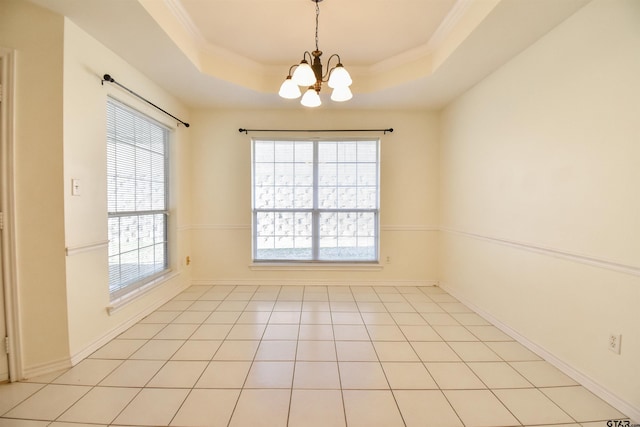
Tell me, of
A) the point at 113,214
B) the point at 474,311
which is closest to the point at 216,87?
the point at 113,214

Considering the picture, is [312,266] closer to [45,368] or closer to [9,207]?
[45,368]

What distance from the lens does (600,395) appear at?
170 cm

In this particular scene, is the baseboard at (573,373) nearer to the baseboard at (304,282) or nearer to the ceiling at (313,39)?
the baseboard at (304,282)

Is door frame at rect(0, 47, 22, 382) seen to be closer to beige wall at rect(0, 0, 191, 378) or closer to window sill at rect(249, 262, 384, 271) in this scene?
beige wall at rect(0, 0, 191, 378)

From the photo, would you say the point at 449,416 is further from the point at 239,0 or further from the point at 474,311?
the point at 239,0

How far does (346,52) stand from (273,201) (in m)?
2.11

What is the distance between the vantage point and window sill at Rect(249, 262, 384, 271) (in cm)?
395

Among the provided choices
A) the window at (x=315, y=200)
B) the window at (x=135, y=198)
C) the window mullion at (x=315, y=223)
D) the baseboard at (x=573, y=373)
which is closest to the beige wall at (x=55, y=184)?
the window at (x=135, y=198)

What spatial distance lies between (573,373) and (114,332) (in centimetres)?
359

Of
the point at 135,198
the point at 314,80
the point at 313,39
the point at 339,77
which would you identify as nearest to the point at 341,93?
the point at 339,77

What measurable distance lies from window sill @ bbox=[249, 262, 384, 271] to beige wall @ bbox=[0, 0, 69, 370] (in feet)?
7.32

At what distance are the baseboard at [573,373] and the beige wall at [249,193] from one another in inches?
52.5

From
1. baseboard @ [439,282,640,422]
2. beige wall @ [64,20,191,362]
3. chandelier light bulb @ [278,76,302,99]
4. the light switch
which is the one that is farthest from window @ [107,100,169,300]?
baseboard @ [439,282,640,422]

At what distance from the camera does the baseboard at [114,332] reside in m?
2.06
